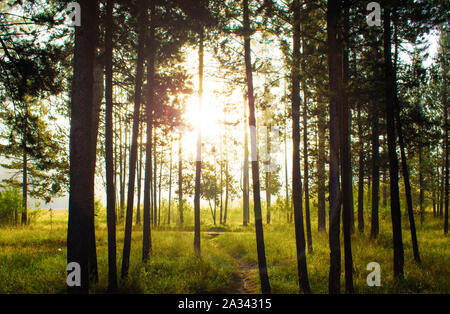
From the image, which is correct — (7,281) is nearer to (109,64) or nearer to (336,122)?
(109,64)

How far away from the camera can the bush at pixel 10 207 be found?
20.4m

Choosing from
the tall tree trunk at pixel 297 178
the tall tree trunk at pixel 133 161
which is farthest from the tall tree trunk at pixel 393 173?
the tall tree trunk at pixel 133 161

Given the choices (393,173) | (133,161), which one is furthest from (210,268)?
(393,173)

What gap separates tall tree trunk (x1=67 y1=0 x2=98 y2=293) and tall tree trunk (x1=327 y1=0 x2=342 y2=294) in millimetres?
5966

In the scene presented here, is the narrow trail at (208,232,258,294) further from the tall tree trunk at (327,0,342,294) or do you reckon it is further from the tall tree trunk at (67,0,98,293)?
the tall tree trunk at (67,0,98,293)

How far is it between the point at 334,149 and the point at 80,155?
6.16 meters

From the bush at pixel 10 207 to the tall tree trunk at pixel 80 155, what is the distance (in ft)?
68.0

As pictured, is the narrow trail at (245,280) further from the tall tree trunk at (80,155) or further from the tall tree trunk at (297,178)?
the tall tree trunk at (80,155)

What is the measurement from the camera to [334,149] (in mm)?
6387

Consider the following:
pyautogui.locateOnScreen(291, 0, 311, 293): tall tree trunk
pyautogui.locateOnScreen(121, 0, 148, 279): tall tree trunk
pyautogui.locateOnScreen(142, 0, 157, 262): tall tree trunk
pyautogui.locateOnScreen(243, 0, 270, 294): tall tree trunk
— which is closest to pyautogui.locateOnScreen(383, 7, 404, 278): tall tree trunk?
pyautogui.locateOnScreen(291, 0, 311, 293): tall tree trunk

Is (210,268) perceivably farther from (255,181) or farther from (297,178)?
(297,178)
